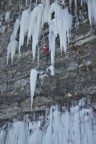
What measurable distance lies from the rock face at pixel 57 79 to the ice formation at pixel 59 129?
171mm

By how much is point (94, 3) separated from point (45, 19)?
0.88 meters

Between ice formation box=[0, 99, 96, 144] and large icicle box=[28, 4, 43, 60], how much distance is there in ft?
3.87

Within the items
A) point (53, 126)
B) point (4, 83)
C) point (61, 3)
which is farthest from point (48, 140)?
point (61, 3)

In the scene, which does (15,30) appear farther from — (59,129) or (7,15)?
(59,129)

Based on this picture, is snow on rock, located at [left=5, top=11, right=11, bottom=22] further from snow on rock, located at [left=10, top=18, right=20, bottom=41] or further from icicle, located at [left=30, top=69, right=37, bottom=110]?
icicle, located at [left=30, top=69, right=37, bottom=110]

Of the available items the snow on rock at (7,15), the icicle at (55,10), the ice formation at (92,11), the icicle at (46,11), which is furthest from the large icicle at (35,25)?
the ice formation at (92,11)

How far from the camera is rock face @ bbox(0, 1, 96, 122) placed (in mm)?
3924

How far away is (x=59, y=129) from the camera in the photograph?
3.79m

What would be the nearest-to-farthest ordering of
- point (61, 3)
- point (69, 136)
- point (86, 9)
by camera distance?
point (69, 136) → point (86, 9) → point (61, 3)

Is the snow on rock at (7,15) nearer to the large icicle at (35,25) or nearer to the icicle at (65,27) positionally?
the large icicle at (35,25)

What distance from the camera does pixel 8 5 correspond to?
5.62m

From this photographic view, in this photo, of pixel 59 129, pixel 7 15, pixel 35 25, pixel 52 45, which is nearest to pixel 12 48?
pixel 35 25

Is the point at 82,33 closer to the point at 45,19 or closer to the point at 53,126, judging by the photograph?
the point at 45,19

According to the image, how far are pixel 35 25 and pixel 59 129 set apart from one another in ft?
6.08
